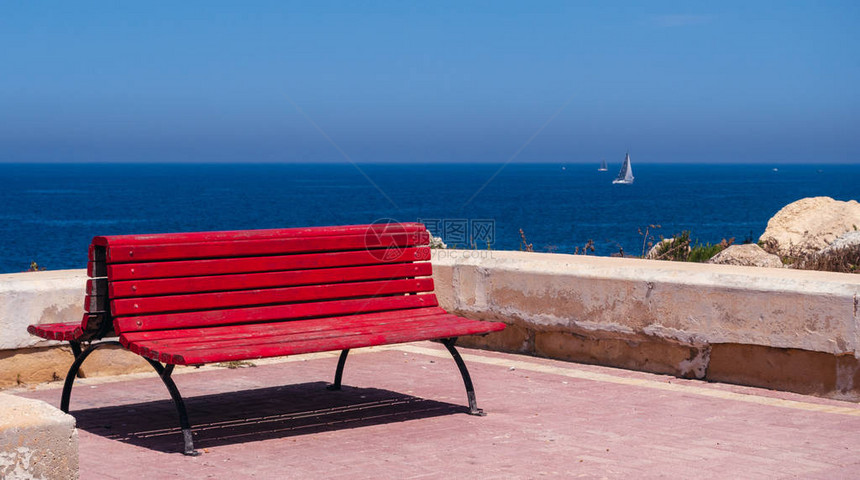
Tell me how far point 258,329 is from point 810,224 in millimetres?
11374

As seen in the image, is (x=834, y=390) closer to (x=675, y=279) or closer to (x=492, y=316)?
(x=675, y=279)

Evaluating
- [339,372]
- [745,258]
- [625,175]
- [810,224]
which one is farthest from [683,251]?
[625,175]

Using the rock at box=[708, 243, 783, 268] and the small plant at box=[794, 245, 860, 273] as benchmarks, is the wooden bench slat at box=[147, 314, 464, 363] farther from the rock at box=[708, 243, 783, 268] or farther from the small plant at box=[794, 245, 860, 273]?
the rock at box=[708, 243, 783, 268]

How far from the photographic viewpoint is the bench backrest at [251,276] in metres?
4.88

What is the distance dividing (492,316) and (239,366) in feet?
5.82

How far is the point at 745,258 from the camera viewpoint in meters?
11.7

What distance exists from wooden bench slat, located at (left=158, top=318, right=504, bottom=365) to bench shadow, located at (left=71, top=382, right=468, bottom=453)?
52 centimetres

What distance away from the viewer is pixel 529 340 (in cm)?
712

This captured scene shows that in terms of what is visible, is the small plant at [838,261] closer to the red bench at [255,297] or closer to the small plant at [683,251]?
the small plant at [683,251]

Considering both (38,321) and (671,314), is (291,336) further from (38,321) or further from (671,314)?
(671,314)

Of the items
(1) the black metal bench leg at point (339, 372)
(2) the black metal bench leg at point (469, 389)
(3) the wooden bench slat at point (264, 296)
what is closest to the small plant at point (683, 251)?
(1) the black metal bench leg at point (339, 372)

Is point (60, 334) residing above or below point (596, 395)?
above

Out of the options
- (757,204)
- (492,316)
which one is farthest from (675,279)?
(757,204)

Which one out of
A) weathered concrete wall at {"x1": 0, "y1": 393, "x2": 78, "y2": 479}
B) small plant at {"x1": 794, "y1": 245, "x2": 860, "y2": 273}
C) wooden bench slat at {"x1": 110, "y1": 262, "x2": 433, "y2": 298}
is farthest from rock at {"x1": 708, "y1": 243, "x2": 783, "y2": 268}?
weathered concrete wall at {"x1": 0, "y1": 393, "x2": 78, "y2": 479}
